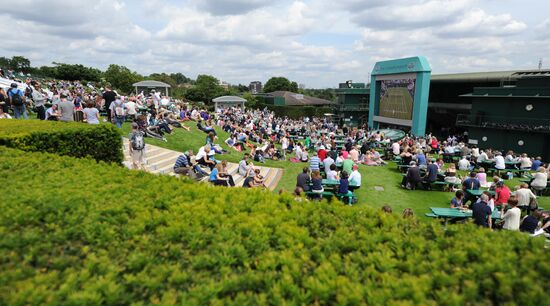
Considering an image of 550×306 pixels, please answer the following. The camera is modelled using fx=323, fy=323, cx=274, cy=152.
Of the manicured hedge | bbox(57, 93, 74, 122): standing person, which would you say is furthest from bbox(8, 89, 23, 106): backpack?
the manicured hedge

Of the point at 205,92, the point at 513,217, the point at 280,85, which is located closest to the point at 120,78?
the point at 205,92

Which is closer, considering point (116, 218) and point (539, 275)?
point (539, 275)

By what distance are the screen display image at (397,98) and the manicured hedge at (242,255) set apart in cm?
3223

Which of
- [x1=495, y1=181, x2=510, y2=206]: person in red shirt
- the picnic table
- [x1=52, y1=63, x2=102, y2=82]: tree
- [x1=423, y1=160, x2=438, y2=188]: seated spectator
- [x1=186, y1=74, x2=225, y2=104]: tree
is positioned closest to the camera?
the picnic table

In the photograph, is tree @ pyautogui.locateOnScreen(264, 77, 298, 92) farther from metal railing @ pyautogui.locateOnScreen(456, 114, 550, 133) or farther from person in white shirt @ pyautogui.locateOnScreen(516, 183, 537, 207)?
person in white shirt @ pyautogui.locateOnScreen(516, 183, 537, 207)

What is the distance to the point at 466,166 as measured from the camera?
16.5 meters

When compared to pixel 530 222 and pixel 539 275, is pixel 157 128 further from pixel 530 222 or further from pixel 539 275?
pixel 539 275

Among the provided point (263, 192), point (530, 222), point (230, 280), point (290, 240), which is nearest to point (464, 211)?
point (530, 222)

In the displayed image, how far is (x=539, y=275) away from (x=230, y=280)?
88.0 inches

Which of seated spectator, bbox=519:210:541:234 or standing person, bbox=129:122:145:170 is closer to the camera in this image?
seated spectator, bbox=519:210:541:234

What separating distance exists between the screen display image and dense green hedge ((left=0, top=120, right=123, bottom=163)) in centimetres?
2968

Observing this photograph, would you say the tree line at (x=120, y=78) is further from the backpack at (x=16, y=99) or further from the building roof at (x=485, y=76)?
A: the backpack at (x=16, y=99)

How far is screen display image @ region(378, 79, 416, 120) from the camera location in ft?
107

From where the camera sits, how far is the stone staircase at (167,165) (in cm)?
1189
